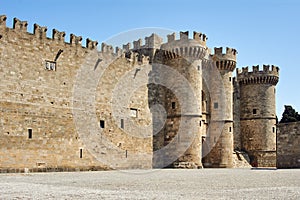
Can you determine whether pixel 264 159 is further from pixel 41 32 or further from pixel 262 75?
pixel 41 32

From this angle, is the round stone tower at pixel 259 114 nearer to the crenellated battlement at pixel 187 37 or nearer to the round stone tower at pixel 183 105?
the crenellated battlement at pixel 187 37

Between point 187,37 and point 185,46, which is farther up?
point 187,37

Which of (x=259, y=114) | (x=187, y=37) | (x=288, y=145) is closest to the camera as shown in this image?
(x=288, y=145)

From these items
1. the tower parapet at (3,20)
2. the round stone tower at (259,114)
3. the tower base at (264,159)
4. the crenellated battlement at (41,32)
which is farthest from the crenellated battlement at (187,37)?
Result: the tower parapet at (3,20)

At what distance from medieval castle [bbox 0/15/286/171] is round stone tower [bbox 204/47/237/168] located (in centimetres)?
6

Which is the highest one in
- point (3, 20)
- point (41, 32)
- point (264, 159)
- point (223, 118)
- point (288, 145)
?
point (3, 20)

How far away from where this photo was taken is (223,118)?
84.3 feet

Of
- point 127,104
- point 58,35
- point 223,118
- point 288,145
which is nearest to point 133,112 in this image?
point 127,104

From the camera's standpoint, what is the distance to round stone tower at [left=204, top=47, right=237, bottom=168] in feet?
82.0

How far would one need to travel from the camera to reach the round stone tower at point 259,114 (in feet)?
93.8

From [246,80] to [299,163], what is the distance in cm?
970

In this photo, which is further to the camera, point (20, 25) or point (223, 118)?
point (223, 118)

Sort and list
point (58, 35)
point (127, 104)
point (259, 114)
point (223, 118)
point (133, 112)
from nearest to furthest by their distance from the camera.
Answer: point (58, 35), point (127, 104), point (133, 112), point (223, 118), point (259, 114)

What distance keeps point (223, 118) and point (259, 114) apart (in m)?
4.42
